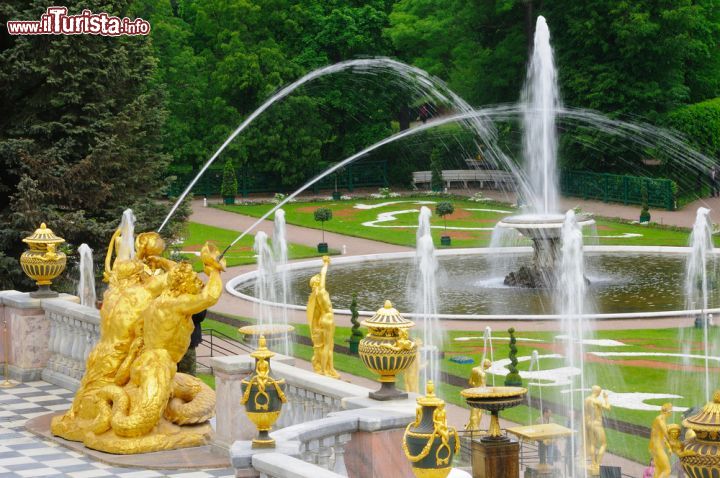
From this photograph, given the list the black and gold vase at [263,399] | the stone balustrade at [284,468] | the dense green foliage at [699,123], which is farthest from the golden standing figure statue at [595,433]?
the dense green foliage at [699,123]

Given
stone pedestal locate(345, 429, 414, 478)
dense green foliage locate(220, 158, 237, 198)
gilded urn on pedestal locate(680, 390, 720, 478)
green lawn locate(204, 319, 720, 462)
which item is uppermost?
dense green foliage locate(220, 158, 237, 198)

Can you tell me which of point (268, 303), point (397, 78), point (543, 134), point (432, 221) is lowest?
point (268, 303)

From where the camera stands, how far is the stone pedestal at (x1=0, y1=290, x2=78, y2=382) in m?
24.2

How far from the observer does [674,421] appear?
2611 centimetres

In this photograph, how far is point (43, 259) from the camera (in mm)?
24234

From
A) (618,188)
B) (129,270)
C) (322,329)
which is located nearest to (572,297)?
(322,329)

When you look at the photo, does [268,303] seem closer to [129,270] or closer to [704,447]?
[129,270]

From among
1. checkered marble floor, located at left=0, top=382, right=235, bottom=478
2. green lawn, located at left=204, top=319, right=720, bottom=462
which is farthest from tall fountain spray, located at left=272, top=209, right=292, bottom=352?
checkered marble floor, located at left=0, top=382, right=235, bottom=478

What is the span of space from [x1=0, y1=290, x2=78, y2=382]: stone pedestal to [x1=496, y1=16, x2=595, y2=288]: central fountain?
2254cm

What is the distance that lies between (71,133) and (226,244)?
19.9 metres

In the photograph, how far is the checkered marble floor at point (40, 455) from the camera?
1778cm

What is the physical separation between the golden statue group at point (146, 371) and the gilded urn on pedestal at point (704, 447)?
8.72 meters

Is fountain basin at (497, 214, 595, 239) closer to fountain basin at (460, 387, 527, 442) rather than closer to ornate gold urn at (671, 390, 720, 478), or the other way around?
fountain basin at (460, 387, 527, 442)

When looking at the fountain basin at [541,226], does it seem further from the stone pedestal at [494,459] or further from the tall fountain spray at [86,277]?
the stone pedestal at [494,459]
